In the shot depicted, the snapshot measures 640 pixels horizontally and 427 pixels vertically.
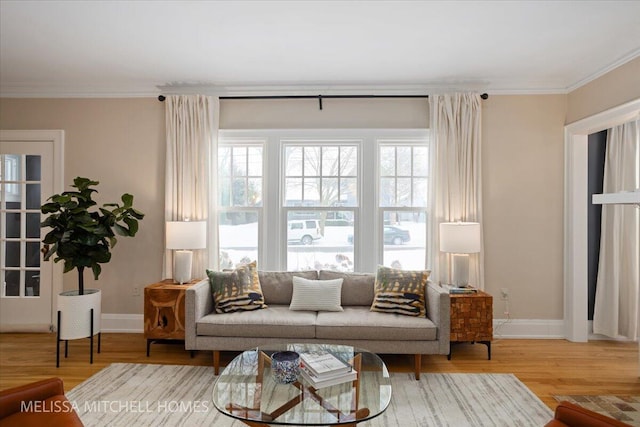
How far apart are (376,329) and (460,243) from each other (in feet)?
3.83

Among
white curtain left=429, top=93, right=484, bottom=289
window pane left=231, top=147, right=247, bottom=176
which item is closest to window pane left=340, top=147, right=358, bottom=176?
white curtain left=429, top=93, right=484, bottom=289

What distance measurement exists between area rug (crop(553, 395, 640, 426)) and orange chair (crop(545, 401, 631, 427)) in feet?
4.09

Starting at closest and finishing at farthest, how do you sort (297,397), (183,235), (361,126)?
1. (297,397)
2. (183,235)
3. (361,126)

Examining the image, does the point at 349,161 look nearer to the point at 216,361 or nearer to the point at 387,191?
the point at 387,191

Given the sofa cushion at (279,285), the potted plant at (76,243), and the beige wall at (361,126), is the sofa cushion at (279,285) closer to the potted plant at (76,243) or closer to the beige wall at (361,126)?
the beige wall at (361,126)

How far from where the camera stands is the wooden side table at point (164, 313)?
3.40 meters

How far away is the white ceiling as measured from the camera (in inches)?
102

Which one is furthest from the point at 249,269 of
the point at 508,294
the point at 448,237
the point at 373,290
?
the point at 508,294

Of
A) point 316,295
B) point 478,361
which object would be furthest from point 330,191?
point 478,361

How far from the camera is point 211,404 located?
8.56 ft

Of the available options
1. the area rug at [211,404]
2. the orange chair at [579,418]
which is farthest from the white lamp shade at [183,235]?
the orange chair at [579,418]

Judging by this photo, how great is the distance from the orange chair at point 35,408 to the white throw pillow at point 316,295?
1.98 meters

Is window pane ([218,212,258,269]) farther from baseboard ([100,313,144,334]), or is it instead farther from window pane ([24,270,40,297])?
window pane ([24,270,40,297])

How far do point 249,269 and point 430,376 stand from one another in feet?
5.97
